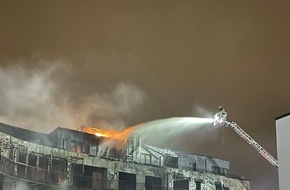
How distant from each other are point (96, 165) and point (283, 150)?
4565 cm

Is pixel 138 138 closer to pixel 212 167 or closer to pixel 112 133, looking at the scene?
pixel 112 133

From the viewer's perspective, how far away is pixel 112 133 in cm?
7744

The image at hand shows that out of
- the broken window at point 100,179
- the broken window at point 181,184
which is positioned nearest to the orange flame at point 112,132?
the broken window at point 100,179

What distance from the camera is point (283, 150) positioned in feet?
83.5

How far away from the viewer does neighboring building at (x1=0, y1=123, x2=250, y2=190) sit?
60312 millimetres

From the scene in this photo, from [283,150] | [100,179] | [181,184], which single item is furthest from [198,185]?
[283,150]

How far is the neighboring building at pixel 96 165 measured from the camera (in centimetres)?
6031

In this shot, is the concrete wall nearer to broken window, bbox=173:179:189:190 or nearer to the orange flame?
broken window, bbox=173:179:189:190

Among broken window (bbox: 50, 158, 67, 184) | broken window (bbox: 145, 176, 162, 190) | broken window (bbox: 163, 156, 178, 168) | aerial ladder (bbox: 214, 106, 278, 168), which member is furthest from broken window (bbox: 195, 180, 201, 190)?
broken window (bbox: 50, 158, 67, 184)

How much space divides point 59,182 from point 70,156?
3.90 meters

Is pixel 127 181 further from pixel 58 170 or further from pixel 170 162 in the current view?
pixel 58 170

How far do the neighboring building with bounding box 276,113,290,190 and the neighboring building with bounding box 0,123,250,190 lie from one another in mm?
38108

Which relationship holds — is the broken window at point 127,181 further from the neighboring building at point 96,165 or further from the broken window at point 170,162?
the broken window at point 170,162

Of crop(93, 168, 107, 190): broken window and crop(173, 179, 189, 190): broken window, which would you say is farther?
crop(173, 179, 189, 190): broken window
